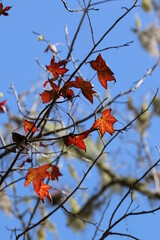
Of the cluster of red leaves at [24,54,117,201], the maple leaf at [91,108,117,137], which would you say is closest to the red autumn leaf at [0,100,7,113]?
the cluster of red leaves at [24,54,117,201]

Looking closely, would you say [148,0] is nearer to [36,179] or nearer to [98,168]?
[98,168]

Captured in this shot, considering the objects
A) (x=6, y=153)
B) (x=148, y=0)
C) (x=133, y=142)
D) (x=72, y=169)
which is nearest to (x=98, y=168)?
(x=72, y=169)

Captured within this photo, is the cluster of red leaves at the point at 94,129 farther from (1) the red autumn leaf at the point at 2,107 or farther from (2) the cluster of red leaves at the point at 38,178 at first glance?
(1) the red autumn leaf at the point at 2,107

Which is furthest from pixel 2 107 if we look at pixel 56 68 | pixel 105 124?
Result: pixel 105 124

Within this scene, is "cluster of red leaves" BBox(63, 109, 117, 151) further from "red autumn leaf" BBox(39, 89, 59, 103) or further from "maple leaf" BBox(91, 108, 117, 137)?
"red autumn leaf" BBox(39, 89, 59, 103)

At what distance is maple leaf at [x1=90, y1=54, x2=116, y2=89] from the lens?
3.50 feet

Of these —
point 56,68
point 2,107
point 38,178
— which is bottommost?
point 38,178

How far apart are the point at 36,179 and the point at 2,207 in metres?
3.11

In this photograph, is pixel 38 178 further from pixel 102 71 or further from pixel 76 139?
pixel 102 71

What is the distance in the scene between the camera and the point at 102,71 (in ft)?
3.53

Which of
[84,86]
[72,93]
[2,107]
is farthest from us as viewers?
[2,107]

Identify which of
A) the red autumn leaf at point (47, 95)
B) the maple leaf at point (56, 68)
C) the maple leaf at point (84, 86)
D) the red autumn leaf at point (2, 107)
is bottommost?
the maple leaf at point (84, 86)

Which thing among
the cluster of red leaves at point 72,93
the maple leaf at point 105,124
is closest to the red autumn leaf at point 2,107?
the cluster of red leaves at point 72,93

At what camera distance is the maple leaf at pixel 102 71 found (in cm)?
107
